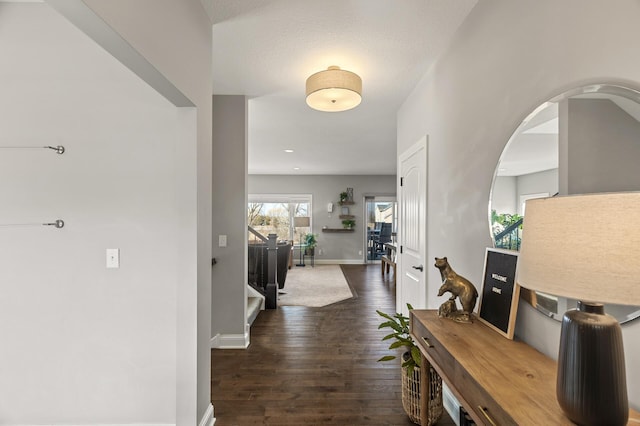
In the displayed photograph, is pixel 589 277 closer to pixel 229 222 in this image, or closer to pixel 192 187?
pixel 192 187

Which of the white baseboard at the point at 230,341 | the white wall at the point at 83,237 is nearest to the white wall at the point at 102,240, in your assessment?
the white wall at the point at 83,237

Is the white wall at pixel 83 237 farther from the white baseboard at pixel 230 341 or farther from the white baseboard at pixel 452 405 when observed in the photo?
the white baseboard at pixel 452 405

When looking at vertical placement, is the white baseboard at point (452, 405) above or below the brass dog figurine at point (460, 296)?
below

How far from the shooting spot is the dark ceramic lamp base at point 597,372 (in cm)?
81

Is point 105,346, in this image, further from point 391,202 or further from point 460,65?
point 391,202

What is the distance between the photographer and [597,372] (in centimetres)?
81

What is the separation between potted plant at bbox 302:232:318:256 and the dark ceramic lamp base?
8.34 m

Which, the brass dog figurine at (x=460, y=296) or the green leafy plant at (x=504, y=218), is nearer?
the green leafy plant at (x=504, y=218)

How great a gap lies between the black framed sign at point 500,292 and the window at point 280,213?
25.7 feet

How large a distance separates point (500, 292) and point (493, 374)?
52 centimetres

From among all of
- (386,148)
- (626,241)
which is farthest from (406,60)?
(386,148)

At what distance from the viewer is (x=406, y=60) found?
8.36 feet

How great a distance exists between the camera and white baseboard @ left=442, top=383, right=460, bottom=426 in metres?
2.11

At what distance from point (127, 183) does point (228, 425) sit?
171 centimetres
